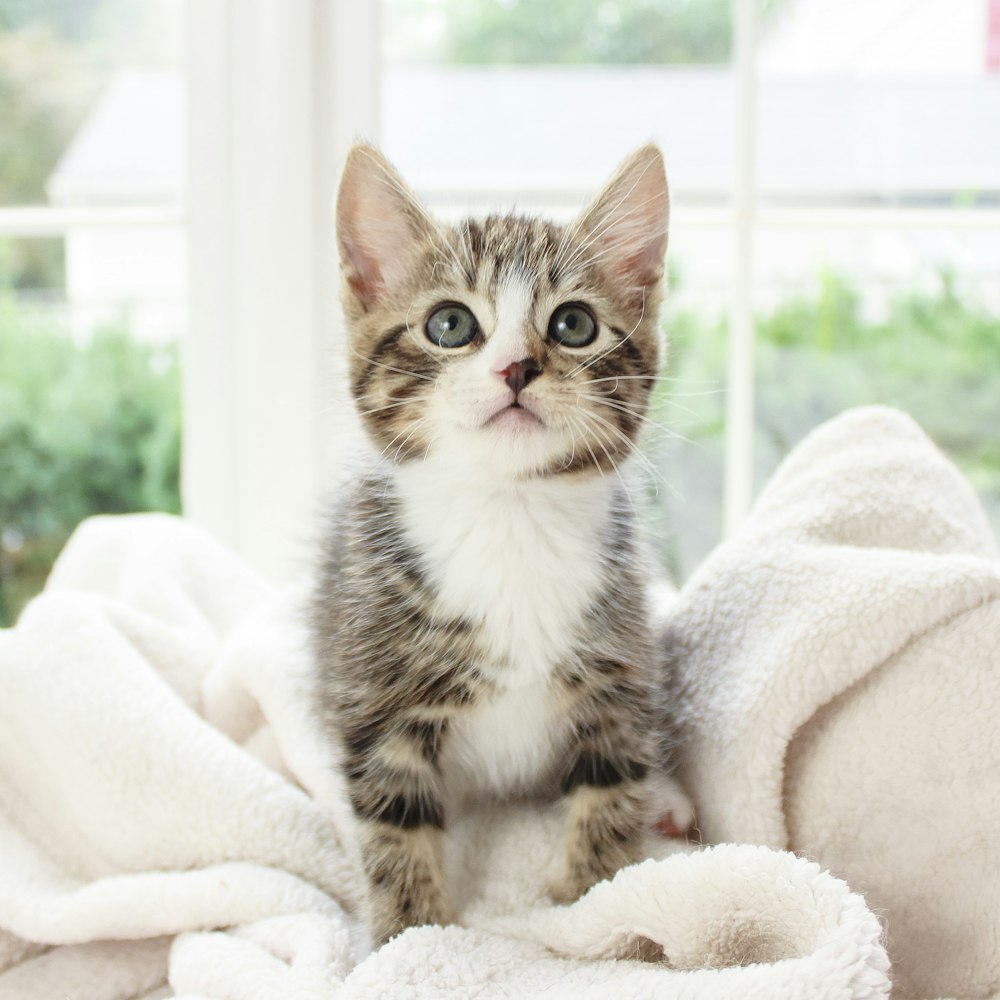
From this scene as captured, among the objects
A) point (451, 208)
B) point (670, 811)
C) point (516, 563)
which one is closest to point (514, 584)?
point (516, 563)

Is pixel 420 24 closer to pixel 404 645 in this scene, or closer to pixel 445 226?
pixel 445 226

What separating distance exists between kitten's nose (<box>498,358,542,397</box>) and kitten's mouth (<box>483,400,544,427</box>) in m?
0.01

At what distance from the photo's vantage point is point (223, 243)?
6.64 feet

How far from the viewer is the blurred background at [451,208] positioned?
198 centimetres

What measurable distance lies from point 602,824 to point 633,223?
604mm

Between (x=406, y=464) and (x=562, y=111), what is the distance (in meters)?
1.14

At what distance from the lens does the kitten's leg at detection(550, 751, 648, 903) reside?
1.10 meters

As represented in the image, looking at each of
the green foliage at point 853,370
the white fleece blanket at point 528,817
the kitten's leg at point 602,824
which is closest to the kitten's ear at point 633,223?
the white fleece blanket at point 528,817

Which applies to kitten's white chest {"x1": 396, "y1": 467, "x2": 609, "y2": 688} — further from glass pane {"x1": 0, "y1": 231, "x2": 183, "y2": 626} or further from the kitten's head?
glass pane {"x1": 0, "y1": 231, "x2": 183, "y2": 626}

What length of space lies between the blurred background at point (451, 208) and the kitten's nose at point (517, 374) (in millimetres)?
960

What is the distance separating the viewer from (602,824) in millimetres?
1121

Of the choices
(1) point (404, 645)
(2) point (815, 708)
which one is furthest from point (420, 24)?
(2) point (815, 708)

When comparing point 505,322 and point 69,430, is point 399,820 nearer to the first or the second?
point 505,322

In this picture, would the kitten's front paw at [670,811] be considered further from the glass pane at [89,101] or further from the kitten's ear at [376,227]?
the glass pane at [89,101]
